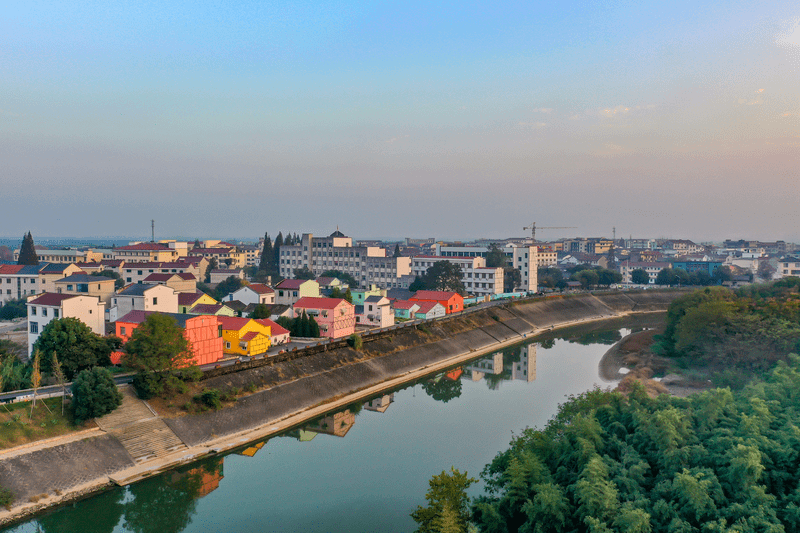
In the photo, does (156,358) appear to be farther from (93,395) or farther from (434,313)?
(434,313)

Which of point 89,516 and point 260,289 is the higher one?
point 260,289

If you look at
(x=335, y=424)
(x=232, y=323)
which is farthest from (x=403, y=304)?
(x=335, y=424)

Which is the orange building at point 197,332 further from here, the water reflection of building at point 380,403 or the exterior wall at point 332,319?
the exterior wall at point 332,319

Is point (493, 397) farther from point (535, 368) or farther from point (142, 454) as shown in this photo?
point (142, 454)

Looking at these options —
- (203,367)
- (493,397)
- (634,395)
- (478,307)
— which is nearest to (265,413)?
(203,367)

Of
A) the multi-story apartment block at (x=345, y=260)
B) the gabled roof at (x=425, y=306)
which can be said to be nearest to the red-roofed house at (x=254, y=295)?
the gabled roof at (x=425, y=306)
